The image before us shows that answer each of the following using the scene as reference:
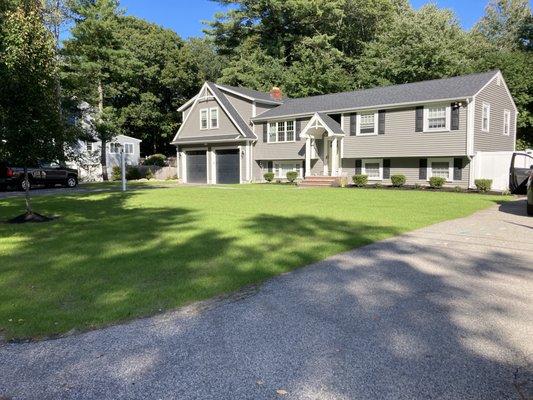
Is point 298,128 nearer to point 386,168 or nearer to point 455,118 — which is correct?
point 386,168

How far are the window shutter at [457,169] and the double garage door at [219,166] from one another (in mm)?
14512

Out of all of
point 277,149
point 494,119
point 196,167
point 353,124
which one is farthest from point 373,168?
point 196,167

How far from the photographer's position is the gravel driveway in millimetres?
2871

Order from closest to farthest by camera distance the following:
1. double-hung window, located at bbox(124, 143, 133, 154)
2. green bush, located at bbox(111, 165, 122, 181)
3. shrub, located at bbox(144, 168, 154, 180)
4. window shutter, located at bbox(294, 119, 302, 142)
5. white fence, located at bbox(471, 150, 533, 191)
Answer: white fence, located at bbox(471, 150, 533, 191), window shutter, located at bbox(294, 119, 302, 142), green bush, located at bbox(111, 165, 122, 181), shrub, located at bbox(144, 168, 154, 180), double-hung window, located at bbox(124, 143, 133, 154)

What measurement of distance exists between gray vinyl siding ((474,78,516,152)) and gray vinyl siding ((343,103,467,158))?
107cm

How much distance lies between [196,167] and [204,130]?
2.98m

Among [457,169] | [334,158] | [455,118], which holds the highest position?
[455,118]

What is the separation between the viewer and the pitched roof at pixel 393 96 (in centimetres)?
2266

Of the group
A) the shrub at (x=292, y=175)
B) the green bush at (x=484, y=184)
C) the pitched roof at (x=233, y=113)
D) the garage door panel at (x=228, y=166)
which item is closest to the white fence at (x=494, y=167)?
the green bush at (x=484, y=184)

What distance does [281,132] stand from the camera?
96.9 feet

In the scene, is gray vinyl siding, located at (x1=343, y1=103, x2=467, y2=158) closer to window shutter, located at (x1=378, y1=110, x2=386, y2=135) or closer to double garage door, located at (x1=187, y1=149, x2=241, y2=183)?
window shutter, located at (x1=378, y1=110, x2=386, y2=135)

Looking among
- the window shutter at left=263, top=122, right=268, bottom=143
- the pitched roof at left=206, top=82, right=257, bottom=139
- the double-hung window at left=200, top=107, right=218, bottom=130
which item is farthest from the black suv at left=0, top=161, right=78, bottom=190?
the window shutter at left=263, top=122, right=268, bottom=143

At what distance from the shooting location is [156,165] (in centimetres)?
4053

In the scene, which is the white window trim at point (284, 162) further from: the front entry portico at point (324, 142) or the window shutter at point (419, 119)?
the window shutter at point (419, 119)
